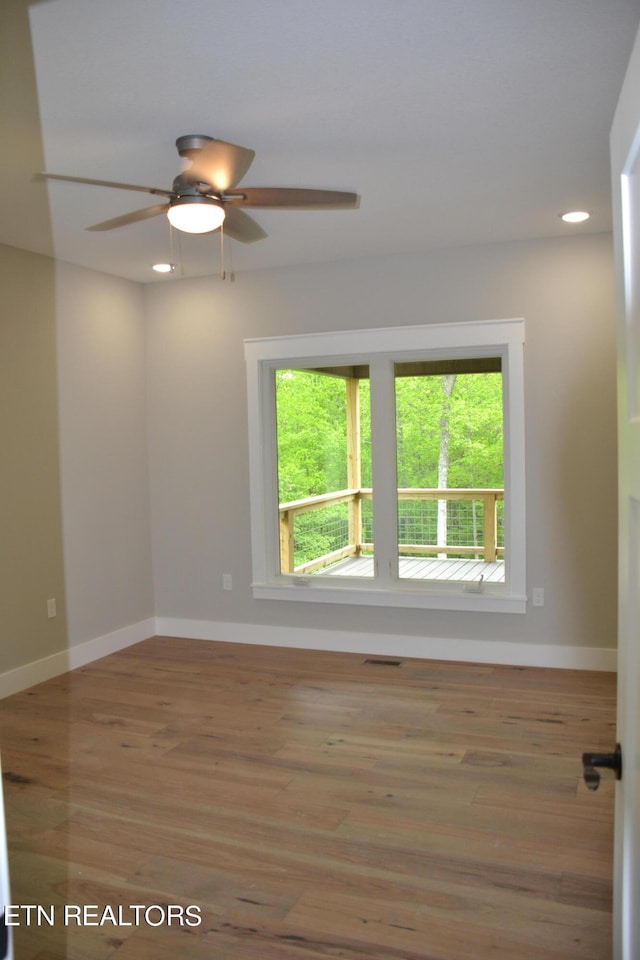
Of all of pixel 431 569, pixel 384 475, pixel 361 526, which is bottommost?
pixel 431 569

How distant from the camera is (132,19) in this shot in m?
2.12

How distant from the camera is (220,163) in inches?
106

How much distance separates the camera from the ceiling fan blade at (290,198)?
2852mm

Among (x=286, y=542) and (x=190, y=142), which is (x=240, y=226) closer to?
(x=190, y=142)

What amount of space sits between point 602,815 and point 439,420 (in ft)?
8.75

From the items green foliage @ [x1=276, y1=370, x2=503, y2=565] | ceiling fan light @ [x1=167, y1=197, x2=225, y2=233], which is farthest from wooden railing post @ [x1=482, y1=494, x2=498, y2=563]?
ceiling fan light @ [x1=167, y1=197, x2=225, y2=233]

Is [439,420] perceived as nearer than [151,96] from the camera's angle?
No

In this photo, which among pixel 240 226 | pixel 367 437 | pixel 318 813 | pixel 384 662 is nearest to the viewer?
pixel 318 813

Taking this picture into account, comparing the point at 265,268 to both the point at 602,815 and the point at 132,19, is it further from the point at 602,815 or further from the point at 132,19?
the point at 602,815

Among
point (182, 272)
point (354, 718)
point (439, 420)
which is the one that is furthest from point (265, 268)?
point (354, 718)

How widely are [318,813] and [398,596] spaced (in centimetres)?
213

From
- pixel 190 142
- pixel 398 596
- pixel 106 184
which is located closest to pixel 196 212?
pixel 190 142

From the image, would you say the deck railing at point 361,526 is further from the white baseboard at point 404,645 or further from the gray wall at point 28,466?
the gray wall at point 28,466

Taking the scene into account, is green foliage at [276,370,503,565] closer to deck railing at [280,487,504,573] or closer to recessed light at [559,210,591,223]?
deck railing at [280,487,504,573]
